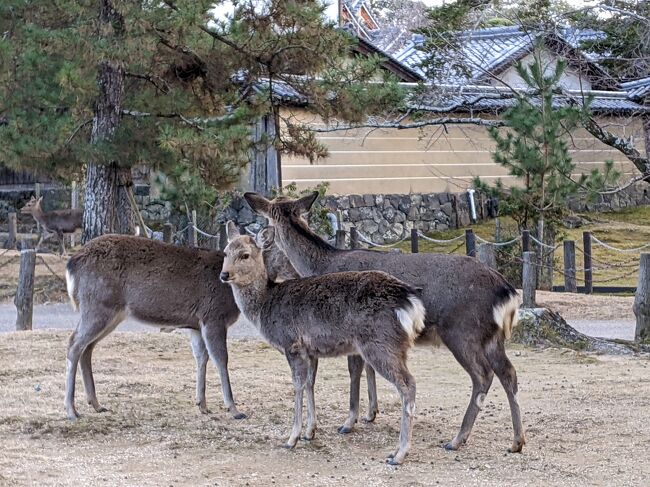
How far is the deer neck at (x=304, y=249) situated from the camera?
859 centimetres

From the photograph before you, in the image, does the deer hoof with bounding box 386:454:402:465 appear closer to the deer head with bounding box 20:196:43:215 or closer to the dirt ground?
the dirt ground

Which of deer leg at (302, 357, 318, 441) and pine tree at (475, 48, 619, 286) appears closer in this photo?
deer leg at (302, 357, 318, 441)

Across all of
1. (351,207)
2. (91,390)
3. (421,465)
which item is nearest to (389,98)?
(91,390)

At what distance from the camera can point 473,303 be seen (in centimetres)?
739

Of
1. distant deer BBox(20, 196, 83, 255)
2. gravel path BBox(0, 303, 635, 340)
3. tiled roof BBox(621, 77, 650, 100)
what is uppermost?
tiled roof BBox(621, 77, 650, 100)

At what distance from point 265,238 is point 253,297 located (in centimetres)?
52

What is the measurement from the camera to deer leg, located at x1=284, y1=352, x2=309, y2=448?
289 inches

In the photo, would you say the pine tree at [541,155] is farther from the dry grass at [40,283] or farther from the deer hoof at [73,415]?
the deer hoof at [73,415]

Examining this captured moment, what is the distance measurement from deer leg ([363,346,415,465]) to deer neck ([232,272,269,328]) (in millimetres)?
1141

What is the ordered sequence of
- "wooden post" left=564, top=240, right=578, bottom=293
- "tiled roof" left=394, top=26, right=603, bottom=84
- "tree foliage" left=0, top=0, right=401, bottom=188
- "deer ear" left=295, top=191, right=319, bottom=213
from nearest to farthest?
"deer ear" left=295, top=191, right=319, bottom=213 → "tree foliage" left=0, top=0, right=401, bottom=188 → "wooden post" left=564, top=240, right=578, bottom=293 → "tiled roof" left=394, top=26, right=603, bottom=84

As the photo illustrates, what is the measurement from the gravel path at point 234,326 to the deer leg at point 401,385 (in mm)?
6821

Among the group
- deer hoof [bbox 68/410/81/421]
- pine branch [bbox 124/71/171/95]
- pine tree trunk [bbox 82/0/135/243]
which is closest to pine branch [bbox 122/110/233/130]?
pine tree trunk [bbox 82/0/135/243]

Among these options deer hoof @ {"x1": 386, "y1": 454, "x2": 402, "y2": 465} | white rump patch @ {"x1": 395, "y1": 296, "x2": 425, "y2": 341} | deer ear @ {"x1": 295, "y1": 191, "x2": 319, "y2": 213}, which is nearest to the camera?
deer hoof @ {"x1": 386, "y1": 454, "x2": 402, "y2": 465}

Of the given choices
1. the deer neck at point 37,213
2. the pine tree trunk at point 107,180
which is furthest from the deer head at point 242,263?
the deer neck at point 37,213
